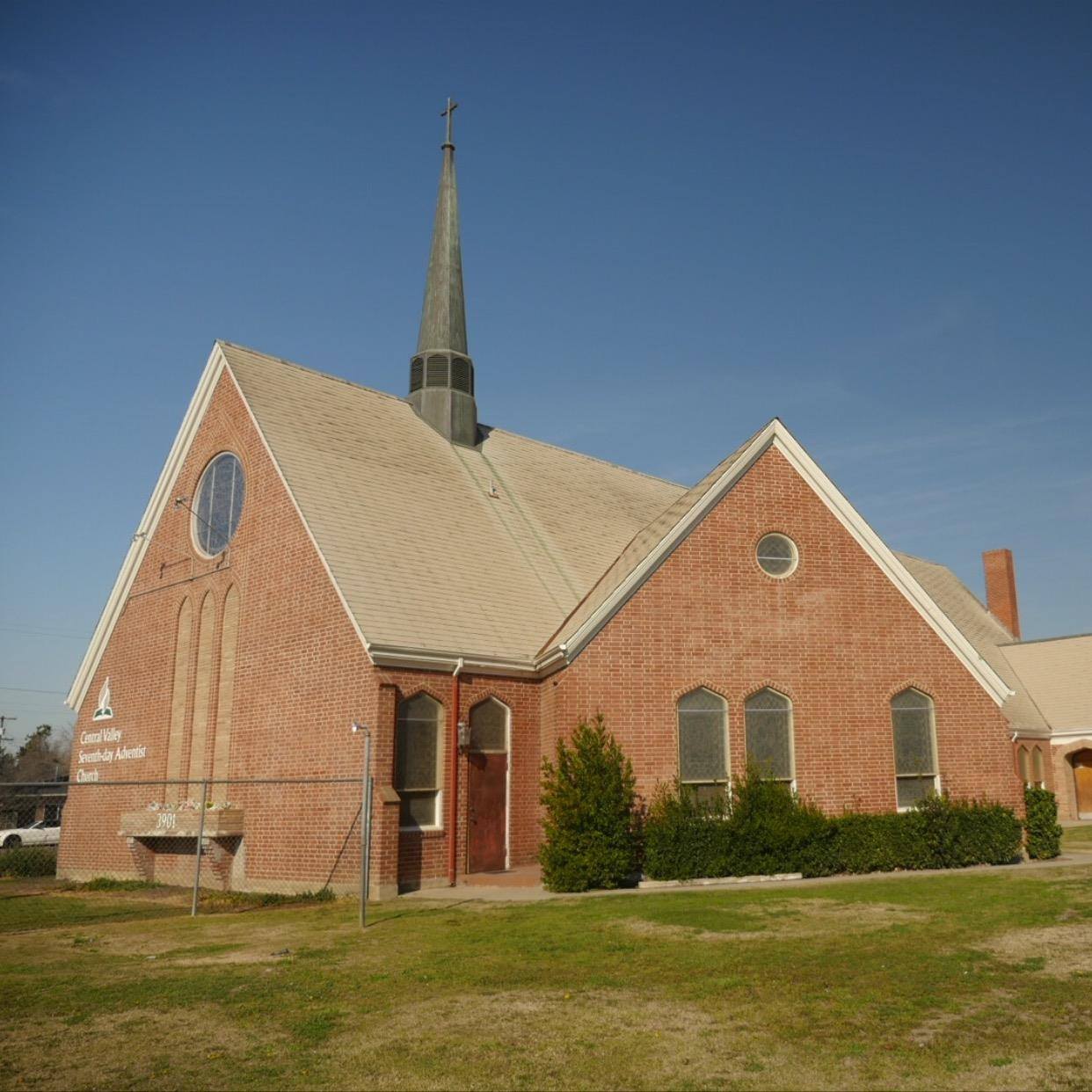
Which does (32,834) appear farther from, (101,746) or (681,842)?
(681,842)

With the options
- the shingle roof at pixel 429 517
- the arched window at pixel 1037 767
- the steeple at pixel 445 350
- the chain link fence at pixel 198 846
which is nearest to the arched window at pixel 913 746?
the shingle roof at pixel 429 517

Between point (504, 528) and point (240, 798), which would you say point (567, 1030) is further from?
point (504, 528)

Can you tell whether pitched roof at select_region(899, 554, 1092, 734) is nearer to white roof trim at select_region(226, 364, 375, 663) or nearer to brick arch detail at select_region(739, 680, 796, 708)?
brick arch detail at select_region(739, 680, 796, 708)

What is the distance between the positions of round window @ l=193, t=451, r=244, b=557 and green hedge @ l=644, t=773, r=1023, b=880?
10863mm

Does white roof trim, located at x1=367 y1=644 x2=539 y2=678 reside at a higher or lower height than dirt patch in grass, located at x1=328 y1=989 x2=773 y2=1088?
higher

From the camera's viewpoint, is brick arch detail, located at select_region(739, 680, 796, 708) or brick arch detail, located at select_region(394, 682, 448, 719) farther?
brick arch detail, located at select_region(739, 680, 796, 708)

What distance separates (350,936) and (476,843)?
6.02 meters

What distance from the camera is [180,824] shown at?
2000 centimetres

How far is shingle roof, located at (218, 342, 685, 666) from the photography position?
19.0m

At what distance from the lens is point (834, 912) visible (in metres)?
13.4

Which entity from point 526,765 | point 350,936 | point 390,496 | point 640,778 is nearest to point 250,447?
point 390,496

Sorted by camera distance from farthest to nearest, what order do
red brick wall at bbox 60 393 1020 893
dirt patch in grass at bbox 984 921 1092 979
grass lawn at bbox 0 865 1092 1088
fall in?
red brick wall at bbox 60 393 1020 893 → dirt patch in grass at bbox 984 921 1092 979 → grass lawn at bbox 0 865 1092 1088

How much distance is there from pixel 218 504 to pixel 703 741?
11773 millimetres

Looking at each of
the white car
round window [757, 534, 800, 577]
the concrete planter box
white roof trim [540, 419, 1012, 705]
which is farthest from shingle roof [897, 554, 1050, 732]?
the white car
